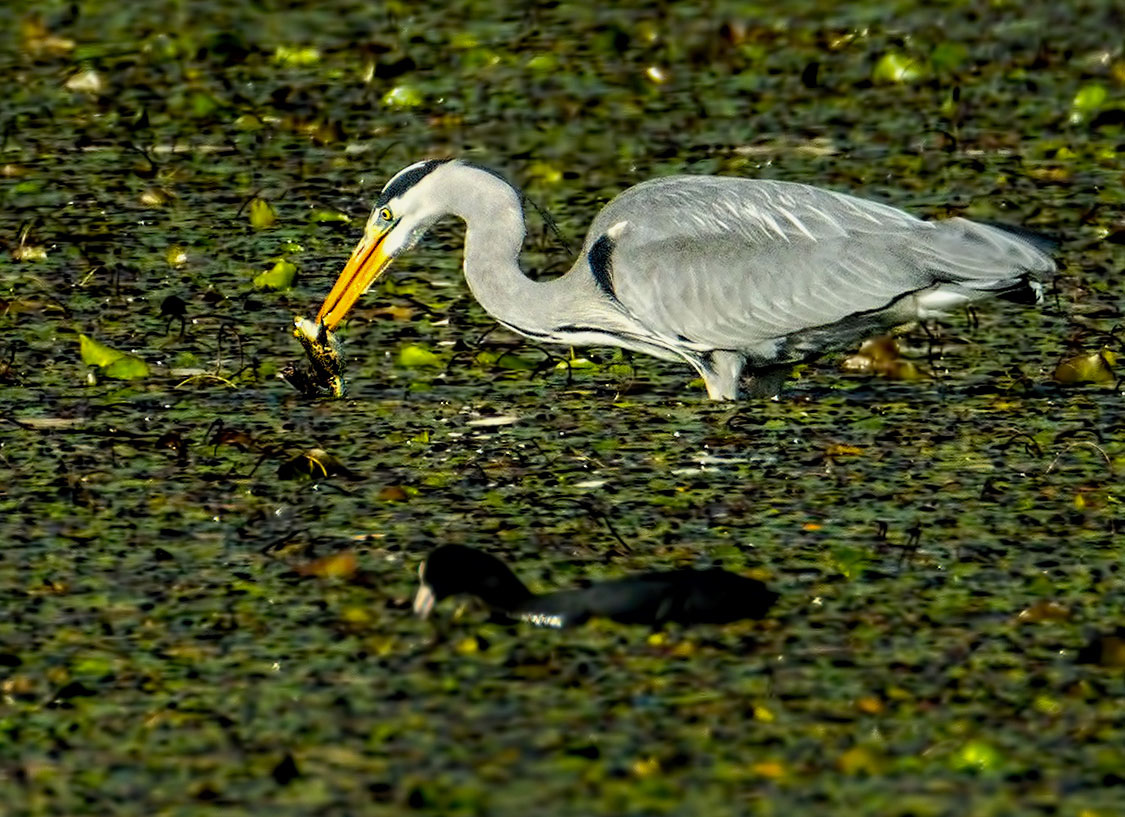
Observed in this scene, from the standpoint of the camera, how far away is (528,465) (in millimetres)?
6582

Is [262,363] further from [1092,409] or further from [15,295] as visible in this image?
[1092,409]

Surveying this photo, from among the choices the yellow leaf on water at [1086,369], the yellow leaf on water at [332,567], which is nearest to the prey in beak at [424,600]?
the yellow leaf on water at [332,567]

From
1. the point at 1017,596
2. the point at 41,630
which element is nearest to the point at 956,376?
the point at 1017,596

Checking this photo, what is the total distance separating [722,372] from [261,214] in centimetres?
241

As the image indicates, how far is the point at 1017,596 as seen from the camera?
5.52 meters

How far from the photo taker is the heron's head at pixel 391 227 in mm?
7289

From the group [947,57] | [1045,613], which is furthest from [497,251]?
[947,57]

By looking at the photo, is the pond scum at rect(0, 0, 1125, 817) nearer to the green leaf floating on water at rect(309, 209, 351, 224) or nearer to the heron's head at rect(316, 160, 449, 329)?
the green leaf floating on water at rect(309, 209, 351, 224)

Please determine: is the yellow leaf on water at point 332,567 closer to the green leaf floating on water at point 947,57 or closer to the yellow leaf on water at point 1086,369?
the yellow leaf on water at point 1086,369

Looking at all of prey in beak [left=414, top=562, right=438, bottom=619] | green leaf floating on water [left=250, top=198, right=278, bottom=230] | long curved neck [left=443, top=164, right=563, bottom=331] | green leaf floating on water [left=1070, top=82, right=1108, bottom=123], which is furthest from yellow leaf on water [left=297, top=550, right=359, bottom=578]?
green leaf floating on water [left=1070, top=82, right=1108, bottom=123]

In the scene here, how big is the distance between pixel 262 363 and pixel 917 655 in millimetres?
2989

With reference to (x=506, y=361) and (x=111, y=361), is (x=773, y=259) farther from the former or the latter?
(x=111, y=361)

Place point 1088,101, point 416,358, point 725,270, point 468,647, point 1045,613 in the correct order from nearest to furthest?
1. point 468,647
2. point 1045,613
3. point 725,270
4. point 416,358
5. point 1088,101

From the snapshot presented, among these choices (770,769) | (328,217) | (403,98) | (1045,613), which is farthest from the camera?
(403,98)
